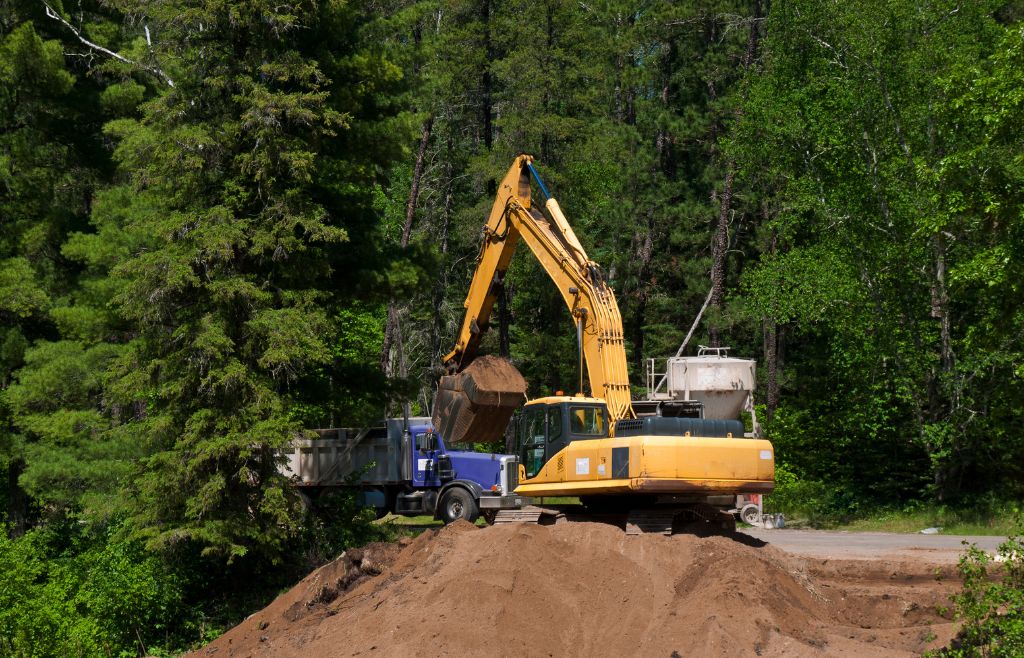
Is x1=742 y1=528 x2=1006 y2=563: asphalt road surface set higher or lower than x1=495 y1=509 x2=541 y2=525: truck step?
lower

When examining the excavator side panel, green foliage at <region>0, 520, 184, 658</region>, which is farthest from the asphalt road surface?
green foliage at <region>0, 520, 184, 658</region>

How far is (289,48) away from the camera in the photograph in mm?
18859

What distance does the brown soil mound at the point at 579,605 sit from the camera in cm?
1105

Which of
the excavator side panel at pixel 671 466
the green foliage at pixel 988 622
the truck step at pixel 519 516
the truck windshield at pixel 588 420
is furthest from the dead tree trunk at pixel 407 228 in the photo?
the green foliage at pixel 988 622

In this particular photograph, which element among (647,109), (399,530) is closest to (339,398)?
(399,530)

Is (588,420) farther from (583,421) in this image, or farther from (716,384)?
(716,384)

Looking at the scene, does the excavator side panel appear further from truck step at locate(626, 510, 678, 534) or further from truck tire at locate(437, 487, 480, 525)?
truck tire at locate(437, 487, 480, 525)

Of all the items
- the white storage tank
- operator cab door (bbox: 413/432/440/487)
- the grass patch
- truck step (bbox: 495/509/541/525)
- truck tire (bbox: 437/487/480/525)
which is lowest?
the grass patch

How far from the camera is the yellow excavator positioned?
13.9 m

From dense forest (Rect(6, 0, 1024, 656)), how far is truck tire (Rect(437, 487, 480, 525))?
10.3 feet

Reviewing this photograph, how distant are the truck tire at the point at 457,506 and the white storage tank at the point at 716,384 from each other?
6.82 metres

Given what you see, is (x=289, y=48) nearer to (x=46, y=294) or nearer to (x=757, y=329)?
(x=46, y=294)

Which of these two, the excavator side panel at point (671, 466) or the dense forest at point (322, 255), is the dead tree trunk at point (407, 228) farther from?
the excavator side panel at point (671, 466)

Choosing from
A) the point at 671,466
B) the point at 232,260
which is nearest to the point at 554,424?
the point at 671,466
